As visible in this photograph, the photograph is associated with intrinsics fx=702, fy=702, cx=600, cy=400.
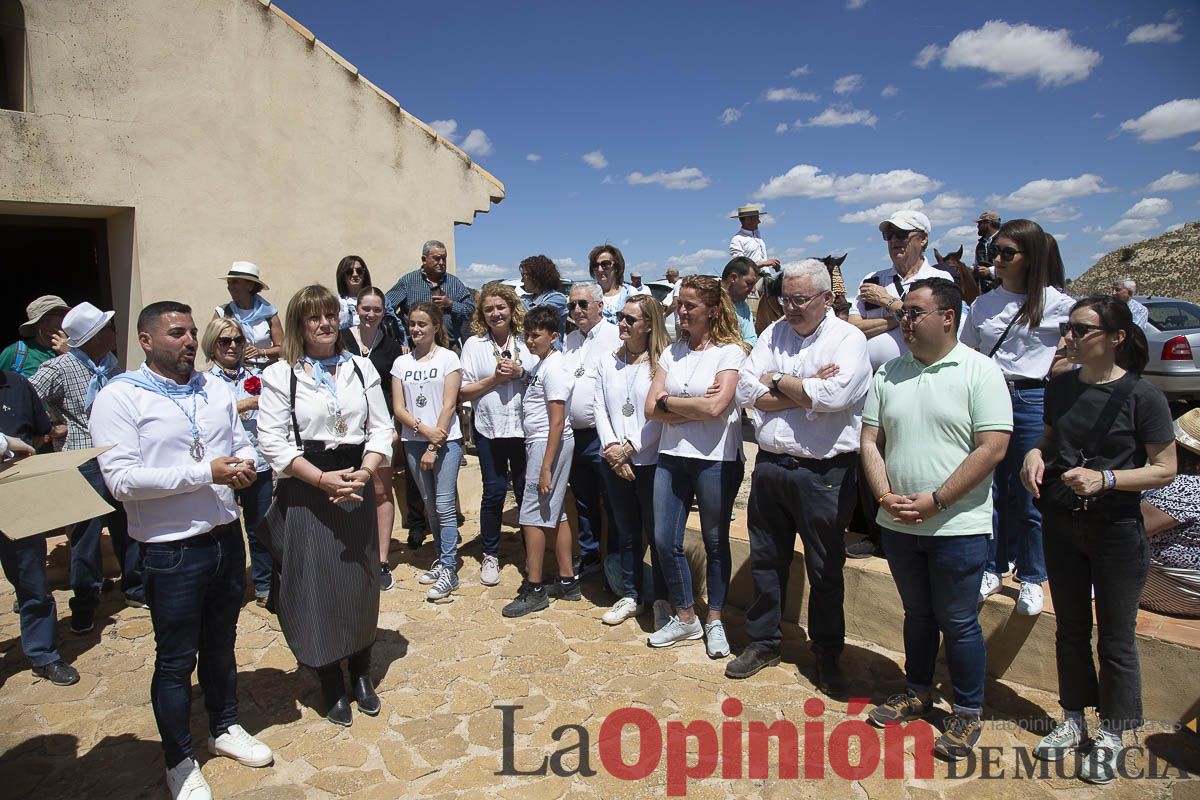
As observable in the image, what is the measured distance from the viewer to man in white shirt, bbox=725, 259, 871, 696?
369 centimetres

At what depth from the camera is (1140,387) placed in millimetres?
2971

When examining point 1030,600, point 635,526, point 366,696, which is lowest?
point 366,696

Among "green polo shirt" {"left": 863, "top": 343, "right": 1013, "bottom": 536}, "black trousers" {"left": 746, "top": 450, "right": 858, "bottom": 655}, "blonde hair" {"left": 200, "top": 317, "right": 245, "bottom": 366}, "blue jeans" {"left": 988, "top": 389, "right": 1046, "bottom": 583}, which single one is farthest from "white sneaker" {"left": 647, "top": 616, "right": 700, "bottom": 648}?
"blonde hair" {"left": 200, "top": 317, "right": 245, "bottom": 366}

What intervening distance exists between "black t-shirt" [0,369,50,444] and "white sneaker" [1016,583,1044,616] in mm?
5812

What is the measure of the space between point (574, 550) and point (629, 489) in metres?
1.49

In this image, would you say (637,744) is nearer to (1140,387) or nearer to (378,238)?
(1140,387)

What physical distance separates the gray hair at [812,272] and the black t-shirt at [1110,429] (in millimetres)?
1205

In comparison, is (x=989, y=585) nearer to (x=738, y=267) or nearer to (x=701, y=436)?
(x=701, y=436)

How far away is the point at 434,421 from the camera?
5.37 m

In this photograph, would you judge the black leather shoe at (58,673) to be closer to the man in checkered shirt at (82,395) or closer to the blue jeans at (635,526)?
the man in checkered shirt at (82,395)

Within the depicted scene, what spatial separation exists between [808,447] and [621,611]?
6.34ft

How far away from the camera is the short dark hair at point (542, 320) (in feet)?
16.4

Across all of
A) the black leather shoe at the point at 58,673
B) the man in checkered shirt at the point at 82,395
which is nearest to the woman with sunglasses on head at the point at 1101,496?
the black leather shoe at the point at 58,673

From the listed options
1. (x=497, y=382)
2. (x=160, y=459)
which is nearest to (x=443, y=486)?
(x=497, y=382)
